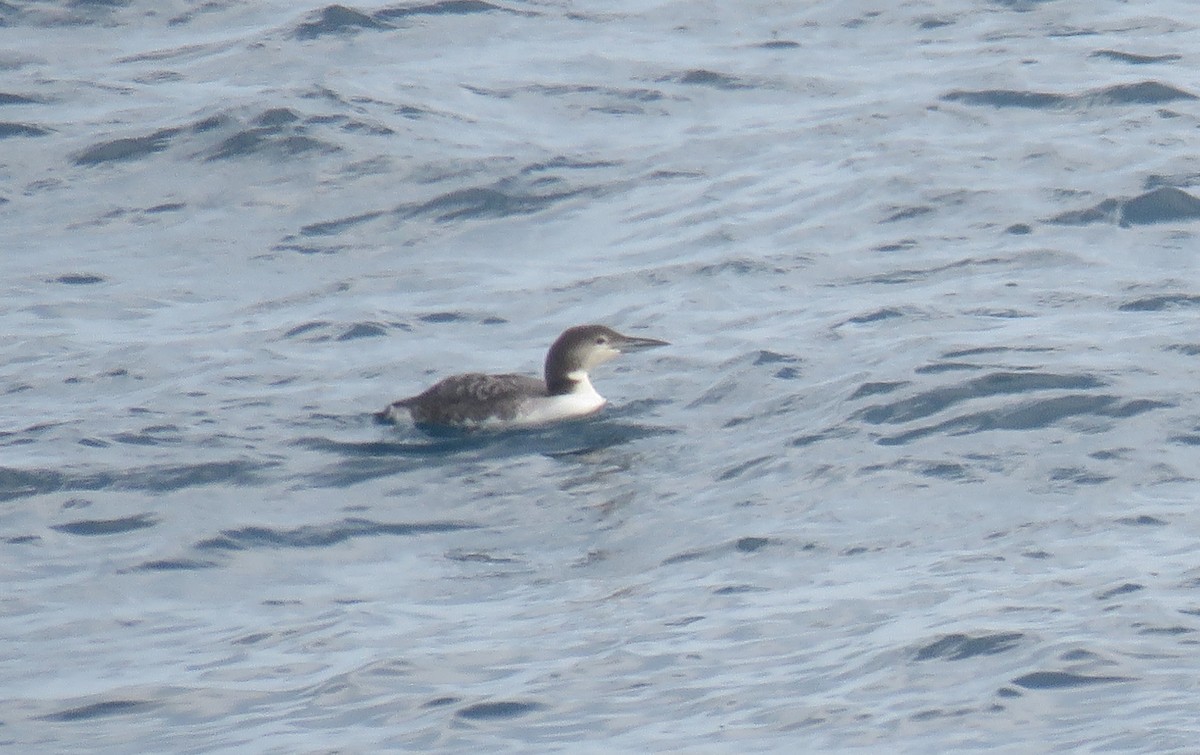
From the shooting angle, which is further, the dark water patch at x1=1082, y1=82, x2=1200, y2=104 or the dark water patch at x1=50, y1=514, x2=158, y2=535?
the dark water patch at x1=1082, y1=82, x2=1200, y2=104

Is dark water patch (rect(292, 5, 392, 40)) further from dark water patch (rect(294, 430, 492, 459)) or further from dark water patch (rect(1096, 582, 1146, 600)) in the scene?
dark water patch (rect(1096, 582, 1146, 600))

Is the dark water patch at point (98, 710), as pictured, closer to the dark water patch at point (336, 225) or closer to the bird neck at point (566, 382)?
the bird neck at point (566, 382)

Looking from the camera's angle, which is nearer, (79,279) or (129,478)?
(129,478)

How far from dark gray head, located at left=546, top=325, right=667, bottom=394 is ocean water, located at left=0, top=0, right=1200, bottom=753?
308 mm

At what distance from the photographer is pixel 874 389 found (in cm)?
1173

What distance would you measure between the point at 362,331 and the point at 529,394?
6.07ft

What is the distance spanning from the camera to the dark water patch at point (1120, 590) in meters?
8.55

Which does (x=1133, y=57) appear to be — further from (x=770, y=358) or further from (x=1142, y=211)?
(x=770, y=358)

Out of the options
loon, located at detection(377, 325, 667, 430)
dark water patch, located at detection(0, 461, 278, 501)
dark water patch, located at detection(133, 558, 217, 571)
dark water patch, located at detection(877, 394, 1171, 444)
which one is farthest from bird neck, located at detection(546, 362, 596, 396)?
dark water patch, located at detection(133, 558, 217, 571)

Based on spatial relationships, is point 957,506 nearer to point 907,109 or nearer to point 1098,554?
point 1098,554

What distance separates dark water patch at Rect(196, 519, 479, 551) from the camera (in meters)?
10.0

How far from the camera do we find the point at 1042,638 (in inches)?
321

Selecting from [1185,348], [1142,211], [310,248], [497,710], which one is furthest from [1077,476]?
[310,248]

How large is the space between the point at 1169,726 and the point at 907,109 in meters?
10.8
